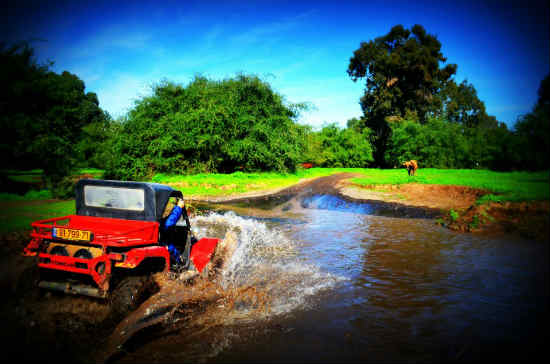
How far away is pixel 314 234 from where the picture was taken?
9.51 meters

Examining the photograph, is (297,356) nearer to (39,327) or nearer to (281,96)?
(39,327)

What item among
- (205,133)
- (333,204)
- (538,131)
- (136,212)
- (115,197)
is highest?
(205,133)

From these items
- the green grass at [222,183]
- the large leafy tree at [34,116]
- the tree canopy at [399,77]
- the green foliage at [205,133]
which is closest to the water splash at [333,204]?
the green grass at [222,183]

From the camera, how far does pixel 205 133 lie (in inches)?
904

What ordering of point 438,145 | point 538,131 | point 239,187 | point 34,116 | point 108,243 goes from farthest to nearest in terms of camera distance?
1. point 438,145
2. point 239,187
3. point 34,116
4. point 538,131
5. point 108,243

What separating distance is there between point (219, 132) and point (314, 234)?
1598 centimetres

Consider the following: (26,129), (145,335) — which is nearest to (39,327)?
(145,335)

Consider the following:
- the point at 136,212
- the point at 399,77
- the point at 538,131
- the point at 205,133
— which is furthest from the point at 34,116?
the point at 399,77

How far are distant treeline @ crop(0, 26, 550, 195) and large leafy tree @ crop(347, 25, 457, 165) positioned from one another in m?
0.15

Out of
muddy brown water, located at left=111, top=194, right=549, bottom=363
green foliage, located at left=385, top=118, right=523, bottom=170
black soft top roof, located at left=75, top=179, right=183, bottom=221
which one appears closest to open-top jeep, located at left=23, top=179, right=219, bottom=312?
black soft top roof, located at left=75, top=179, right=183, bottom=221

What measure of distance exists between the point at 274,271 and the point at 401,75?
4467cm

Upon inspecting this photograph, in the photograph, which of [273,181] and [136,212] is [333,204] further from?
[136,212]

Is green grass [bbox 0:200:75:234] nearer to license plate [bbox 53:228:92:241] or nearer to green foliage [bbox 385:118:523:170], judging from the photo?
license plate [bbox 53:228:92:241]

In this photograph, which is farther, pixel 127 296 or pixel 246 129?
pixel 246 129
